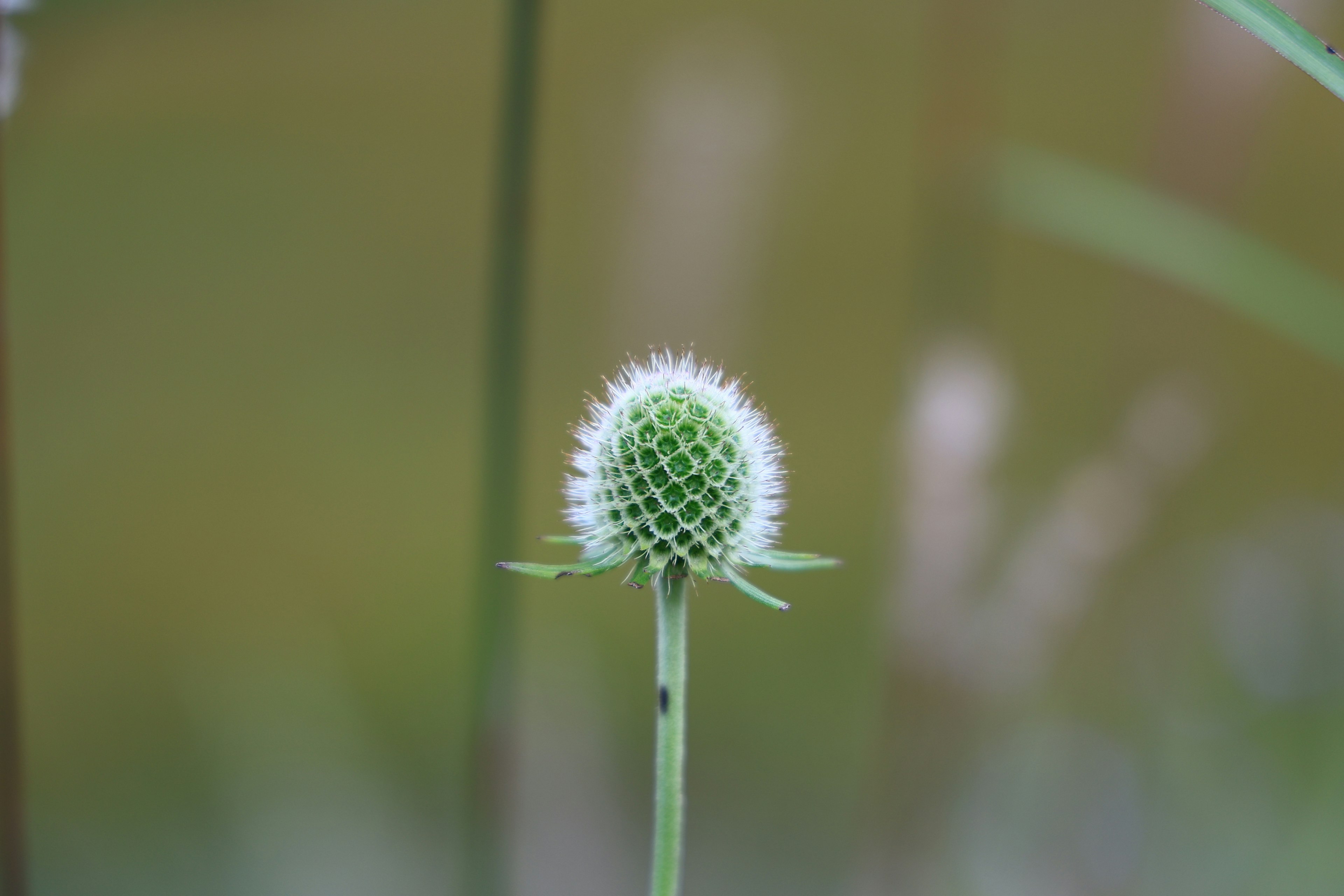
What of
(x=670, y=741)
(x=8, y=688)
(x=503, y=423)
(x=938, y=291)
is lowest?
(x=8, y=688)

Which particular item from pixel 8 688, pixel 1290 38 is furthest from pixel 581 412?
pixel 1290 38

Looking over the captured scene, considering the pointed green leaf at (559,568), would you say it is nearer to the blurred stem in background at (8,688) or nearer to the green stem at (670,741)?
the green stem at (670,741)

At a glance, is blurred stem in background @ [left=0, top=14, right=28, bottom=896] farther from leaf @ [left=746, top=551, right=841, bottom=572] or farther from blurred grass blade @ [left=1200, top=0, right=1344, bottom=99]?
blurred grass blade @ [left=1200, top=0, right=1344, bottom=99]

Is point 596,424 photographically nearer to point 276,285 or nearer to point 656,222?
point 656,222

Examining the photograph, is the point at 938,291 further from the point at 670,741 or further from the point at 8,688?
the point at 8,688

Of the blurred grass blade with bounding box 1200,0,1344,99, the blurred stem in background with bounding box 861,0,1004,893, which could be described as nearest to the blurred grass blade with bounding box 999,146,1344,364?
the blurred stem in background with bounding box 861,0,1004,893

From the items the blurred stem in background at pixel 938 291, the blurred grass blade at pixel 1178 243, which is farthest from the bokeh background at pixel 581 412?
the blurred grass blade at pixel 1178 243

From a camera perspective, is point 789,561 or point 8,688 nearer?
point 789,561
